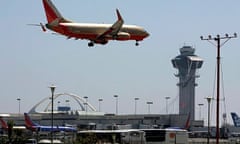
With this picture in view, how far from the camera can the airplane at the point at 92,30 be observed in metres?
81.1

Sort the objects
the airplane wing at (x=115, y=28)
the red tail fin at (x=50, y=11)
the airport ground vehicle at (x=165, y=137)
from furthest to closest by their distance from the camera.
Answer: the red tail fin at (x=50, y=11), the airplane wing at (x=115, y=28), the airport ground vehicle at (x=165, y=137)

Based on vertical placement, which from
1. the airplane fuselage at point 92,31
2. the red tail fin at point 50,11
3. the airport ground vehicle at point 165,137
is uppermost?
the red tail fin at point 50,11

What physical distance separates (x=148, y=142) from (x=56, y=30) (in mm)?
18242

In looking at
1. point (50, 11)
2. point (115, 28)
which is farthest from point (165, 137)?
point (50, 11)

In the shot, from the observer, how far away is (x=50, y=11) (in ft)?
289

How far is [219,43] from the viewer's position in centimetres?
6178

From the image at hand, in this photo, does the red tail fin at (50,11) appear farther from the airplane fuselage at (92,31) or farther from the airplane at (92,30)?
the airplane fuselage at (92,31)

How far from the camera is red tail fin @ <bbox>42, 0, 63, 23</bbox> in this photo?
8631 cm

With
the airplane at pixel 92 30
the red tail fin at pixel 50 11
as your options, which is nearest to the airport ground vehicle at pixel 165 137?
the airplane at pixel 92 30

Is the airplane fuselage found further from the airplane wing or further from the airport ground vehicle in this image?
the airport ground vehicle

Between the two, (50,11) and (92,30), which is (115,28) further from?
(50,11)

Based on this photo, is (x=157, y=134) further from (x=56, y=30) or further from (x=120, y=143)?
(x=56, y=30)

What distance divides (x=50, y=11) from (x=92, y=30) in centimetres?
842

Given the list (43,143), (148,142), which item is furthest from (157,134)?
(43,143)
